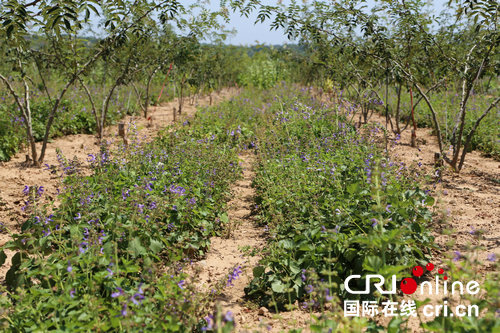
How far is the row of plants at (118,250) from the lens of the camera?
8.07 ft

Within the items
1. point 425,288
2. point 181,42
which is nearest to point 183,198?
point 425,288

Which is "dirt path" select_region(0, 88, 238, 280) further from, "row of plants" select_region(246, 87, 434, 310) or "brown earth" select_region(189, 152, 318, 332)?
"row of plants" select_region(246, 87, 434, 310)

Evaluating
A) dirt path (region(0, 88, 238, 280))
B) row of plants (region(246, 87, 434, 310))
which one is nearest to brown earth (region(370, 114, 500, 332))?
row of plants (region(246, 87, 434, 310))

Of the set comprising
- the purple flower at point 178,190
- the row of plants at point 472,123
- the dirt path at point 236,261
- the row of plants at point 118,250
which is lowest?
the dirt path at point 236,261

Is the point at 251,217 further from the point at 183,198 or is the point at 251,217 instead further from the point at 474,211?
the point at 474,211

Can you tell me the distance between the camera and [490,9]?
556cm

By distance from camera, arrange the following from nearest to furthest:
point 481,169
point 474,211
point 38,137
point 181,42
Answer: point 474,211, point 481,169, point 38,137, point 181,42

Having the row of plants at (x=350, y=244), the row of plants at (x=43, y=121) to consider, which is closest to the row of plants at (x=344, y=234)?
the row of plants at (x=350, y=244)

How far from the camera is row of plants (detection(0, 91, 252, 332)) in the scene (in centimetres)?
246

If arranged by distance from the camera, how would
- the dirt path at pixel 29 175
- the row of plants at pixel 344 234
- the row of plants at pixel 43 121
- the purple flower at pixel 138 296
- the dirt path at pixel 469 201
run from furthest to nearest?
the row of plants at pixel 43 121, the dirt path at pixel 29 175, the dirt path at pixel 469 201, the row of plants at pixel 344 234, the purple flower at pixel 138 296

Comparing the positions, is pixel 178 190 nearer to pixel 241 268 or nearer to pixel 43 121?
pixel 241 268

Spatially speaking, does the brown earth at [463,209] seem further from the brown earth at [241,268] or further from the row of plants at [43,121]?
the row of plants at [43,121]

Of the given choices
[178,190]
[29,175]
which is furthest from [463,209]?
[29,175]

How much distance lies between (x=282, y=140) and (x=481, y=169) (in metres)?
3.57
